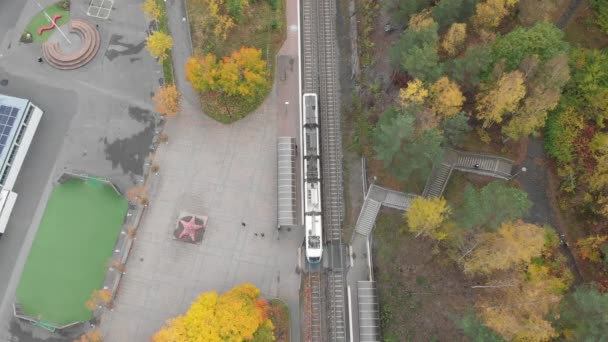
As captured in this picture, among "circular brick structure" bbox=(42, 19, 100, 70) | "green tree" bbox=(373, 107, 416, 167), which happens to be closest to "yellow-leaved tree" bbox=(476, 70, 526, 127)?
"green tree" bbox=(373, 107, 416, 167)

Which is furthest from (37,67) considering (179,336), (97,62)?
(179,336)

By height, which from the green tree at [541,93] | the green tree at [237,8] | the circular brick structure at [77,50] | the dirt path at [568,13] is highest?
the green tree at [237,8]

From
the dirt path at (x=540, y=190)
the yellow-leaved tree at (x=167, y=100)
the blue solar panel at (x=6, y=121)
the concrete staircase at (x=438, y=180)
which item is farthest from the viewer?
the yellow-leaved tree at (x=167, y=100)

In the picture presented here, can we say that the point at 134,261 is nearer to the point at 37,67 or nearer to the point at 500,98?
the point at 37,67

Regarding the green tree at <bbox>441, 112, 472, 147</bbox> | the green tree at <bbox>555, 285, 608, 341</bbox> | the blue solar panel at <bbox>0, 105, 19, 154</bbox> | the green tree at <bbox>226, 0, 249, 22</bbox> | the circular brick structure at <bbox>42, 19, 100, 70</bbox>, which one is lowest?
the green tree at <bbox>555, 285, 608, 341</bbox>

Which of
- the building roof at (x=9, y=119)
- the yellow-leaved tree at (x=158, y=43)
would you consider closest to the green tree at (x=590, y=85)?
the yellow-leaved tree at (x=158, y=43)

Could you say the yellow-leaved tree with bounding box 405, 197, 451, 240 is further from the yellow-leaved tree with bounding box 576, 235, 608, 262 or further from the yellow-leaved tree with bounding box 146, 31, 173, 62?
the yellow-leaved tree with bounding box 146, 31, 173, 62

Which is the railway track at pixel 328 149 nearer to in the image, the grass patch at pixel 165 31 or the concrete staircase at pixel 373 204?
the concrete staircase at pixel 373 204

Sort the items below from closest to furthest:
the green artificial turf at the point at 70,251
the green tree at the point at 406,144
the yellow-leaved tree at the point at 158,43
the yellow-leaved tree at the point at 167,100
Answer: the green tree at the point at 406,144 → the green artificial turf at the point at 70,251 → the yellow-leaved tree at the point at 167,100 → the yellow-leaved tree at the point at 158,43
